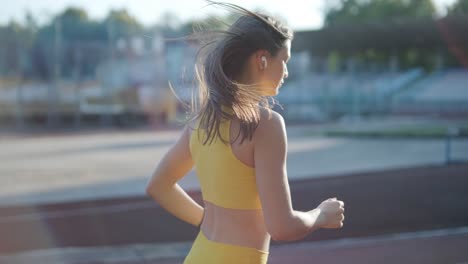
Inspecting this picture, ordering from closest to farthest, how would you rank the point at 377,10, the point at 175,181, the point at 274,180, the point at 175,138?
the point at 274,180 → the point at 175,181 → the point at 175,138 → the point at 377,10

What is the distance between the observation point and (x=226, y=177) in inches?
62.7

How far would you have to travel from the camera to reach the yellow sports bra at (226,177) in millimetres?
1576

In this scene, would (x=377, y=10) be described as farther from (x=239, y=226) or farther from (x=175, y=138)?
(x=239, y=226)

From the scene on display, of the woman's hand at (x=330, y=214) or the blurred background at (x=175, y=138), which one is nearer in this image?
the woman's hand at (x=330, y=214)

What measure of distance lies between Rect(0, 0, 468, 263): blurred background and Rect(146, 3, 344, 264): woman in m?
0.17

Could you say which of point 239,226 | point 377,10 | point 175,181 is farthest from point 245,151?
point 377,10

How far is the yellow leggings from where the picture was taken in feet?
5.26

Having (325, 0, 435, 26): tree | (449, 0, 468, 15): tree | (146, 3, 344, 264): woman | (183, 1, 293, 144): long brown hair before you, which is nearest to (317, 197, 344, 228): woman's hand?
(146, 3, 344, 264): woman

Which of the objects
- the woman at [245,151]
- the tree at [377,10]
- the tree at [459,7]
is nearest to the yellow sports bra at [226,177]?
the woman at [245,151]

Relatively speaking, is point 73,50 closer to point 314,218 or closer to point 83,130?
point 83,130

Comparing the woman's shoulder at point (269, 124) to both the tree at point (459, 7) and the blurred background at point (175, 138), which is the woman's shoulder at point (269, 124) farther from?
the tree at point (459, 7)

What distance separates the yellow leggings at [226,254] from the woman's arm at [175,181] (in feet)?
0.80

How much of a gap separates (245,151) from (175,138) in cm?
2625

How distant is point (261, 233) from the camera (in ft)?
5.32
